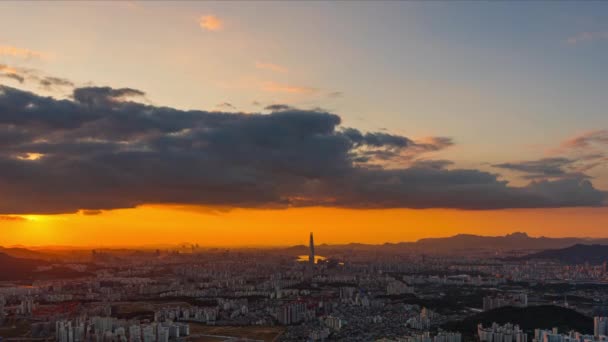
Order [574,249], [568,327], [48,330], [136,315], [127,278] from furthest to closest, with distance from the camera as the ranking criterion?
[574,249] < [127,278] < [136,315] < [48,330] < [568,327]

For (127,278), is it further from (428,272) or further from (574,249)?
(574,249)

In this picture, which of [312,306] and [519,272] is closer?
[312,306]

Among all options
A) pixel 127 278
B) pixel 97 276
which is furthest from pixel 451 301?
pixel 97 276

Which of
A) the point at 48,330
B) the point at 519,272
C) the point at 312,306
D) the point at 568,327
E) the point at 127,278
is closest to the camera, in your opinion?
the point at 568,327

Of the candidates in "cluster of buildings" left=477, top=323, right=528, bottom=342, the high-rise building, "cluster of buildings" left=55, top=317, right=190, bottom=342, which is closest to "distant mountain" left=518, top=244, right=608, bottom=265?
the high-rise building

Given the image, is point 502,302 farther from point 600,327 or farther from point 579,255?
point 579,255

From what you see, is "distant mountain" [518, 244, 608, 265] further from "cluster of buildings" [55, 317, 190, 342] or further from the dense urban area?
"cluster of buildings" [55, 317, 190, 342]

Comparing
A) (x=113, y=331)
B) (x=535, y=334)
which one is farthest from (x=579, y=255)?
(x=113, y=331)
